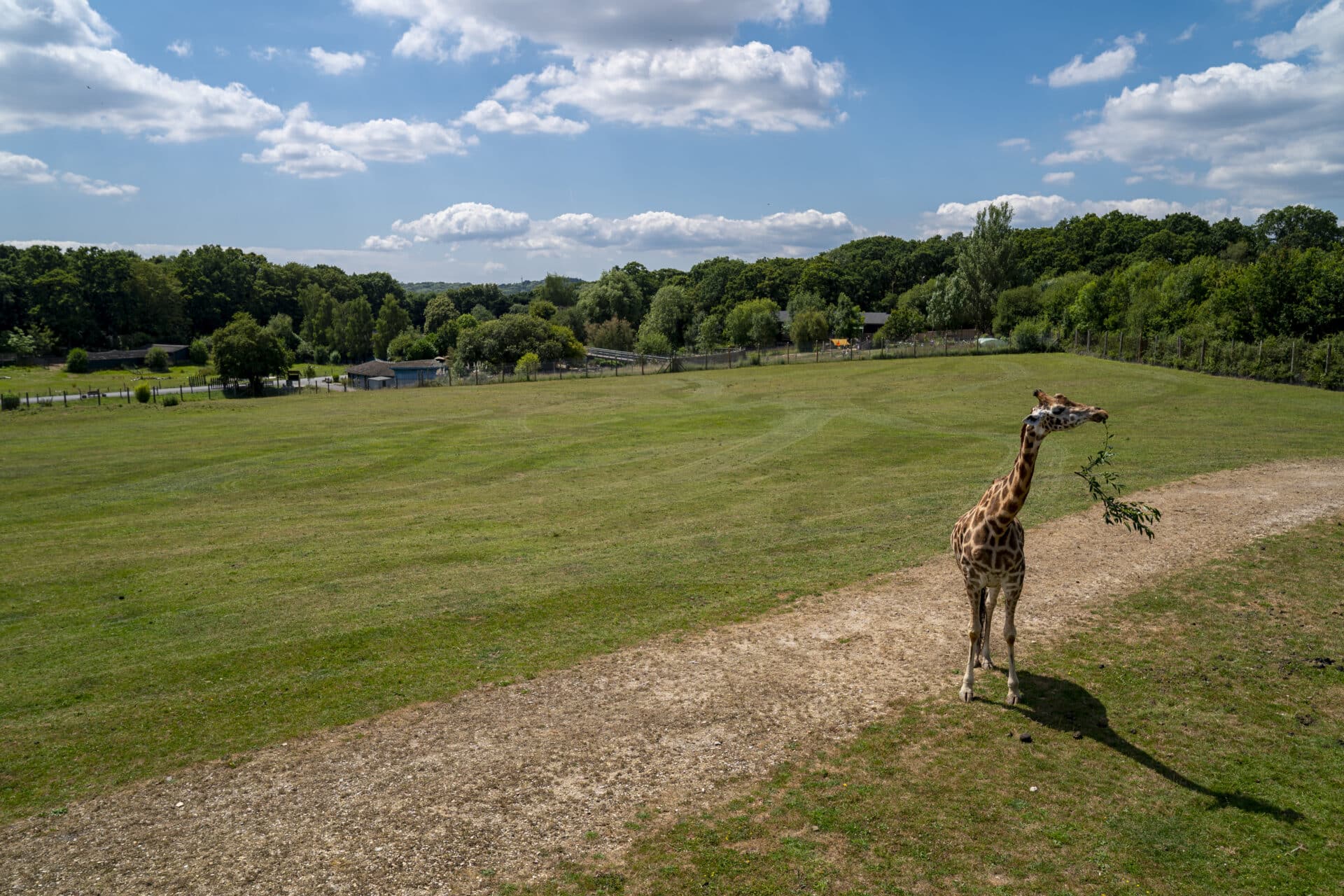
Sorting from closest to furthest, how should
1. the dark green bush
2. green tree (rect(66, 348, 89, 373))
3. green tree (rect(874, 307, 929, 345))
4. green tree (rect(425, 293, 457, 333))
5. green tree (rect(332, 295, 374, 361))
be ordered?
the dark green bush → green tree (rect(874, 307, 929, 345)) → green tree (rect(66, 348, 89, 373)) → green tree (rect(332, 295, 374, 361)) → green tree (rect(425, 293, 457, 333))

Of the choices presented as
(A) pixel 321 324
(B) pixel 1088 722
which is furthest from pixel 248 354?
(A) pixel 321 324

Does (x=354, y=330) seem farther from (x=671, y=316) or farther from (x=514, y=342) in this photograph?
(x=514, y=342)

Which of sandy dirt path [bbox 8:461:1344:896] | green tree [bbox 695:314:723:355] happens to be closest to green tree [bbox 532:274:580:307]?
green tree [bbox 695:314:723:355]

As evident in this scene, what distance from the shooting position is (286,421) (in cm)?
4772

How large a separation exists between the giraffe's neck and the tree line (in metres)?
55.7

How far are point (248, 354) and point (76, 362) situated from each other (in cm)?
5685

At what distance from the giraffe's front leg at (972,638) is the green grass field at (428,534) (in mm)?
4445

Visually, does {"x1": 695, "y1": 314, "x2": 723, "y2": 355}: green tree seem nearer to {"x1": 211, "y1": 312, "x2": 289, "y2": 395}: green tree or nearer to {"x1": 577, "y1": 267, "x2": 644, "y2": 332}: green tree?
{"x1": 577, "y1": 267, "x2": 644, "y2": 332}: green tree

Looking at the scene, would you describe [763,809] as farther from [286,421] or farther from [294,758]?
[286,421]

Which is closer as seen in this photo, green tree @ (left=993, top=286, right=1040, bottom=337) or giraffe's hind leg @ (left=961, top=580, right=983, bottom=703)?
giraffe's hind leg @ (left=961, top=580, right=983, bottom=703)

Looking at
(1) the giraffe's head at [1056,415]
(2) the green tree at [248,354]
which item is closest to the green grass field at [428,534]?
(1) the giraffe's head at [1056,415]

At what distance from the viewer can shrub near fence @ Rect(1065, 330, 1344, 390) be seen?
4312 centimetres

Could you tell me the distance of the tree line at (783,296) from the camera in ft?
216

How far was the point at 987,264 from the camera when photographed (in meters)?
98.3
